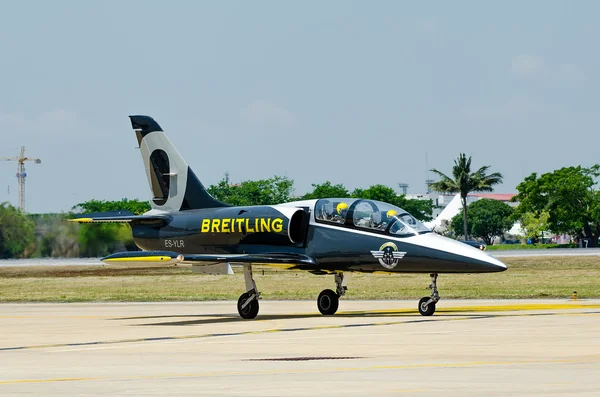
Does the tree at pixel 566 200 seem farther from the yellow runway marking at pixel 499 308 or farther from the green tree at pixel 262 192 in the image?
the yellow runway marking at pixel 499 308

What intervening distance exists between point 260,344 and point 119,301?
23373mm

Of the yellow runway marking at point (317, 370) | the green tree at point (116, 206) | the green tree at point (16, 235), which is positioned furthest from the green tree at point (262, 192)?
the yellow runway marking at point (317, 370)

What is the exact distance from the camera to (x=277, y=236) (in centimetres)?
3122

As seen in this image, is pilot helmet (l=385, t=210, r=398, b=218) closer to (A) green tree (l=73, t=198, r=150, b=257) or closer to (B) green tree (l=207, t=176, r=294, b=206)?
(A) green tree (l=73, t=198, r=150, b=257)

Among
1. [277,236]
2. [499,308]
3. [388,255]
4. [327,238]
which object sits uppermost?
[277,236]

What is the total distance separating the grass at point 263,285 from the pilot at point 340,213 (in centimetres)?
362

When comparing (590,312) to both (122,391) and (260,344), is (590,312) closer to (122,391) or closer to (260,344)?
(260,344)

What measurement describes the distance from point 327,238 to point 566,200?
121 meters

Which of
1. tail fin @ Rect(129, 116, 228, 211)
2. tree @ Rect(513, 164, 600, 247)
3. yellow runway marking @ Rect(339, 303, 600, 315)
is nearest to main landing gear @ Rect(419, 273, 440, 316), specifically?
yellow runway marking @ Rect(339, 303, 600, 315)

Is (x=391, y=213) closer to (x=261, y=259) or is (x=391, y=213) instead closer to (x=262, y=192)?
(x=261, y=259)

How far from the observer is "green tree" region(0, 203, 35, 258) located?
72.6 metres

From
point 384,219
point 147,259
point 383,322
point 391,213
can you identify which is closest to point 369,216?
point 384,219

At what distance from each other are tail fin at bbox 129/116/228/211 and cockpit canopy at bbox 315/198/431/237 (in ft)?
14.0

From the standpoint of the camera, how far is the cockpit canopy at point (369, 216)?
2975 centimetres
